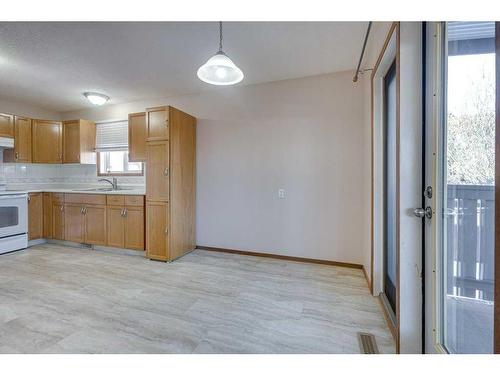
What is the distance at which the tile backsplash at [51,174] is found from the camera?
4.24 metres

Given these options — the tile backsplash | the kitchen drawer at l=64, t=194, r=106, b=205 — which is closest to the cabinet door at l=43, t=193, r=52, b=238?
the kitchen drawer at l=64, t=194, r=106, b=205

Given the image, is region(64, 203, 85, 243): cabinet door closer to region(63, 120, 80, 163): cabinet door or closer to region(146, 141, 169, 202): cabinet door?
region(63, 120, 80, 163): cabinet door

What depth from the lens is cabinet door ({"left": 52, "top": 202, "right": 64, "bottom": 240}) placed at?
4.05 m

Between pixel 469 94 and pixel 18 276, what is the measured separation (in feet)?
14.3

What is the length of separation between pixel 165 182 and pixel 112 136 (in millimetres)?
2007

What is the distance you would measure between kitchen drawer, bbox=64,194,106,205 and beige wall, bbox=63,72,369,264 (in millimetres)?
1500

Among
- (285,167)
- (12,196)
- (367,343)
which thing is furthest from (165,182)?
(367,343)

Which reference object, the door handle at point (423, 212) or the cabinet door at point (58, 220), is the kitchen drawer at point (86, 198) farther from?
the door handle at point (423, 212)

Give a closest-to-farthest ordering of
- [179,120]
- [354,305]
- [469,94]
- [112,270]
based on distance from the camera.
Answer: [469,94] < [354,305] < [112,270] < [179,120]

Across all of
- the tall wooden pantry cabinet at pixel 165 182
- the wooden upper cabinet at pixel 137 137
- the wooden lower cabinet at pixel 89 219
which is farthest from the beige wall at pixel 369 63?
the wooden upper cabinet at pixel 137 137

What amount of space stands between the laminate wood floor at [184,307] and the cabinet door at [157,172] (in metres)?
0.95
